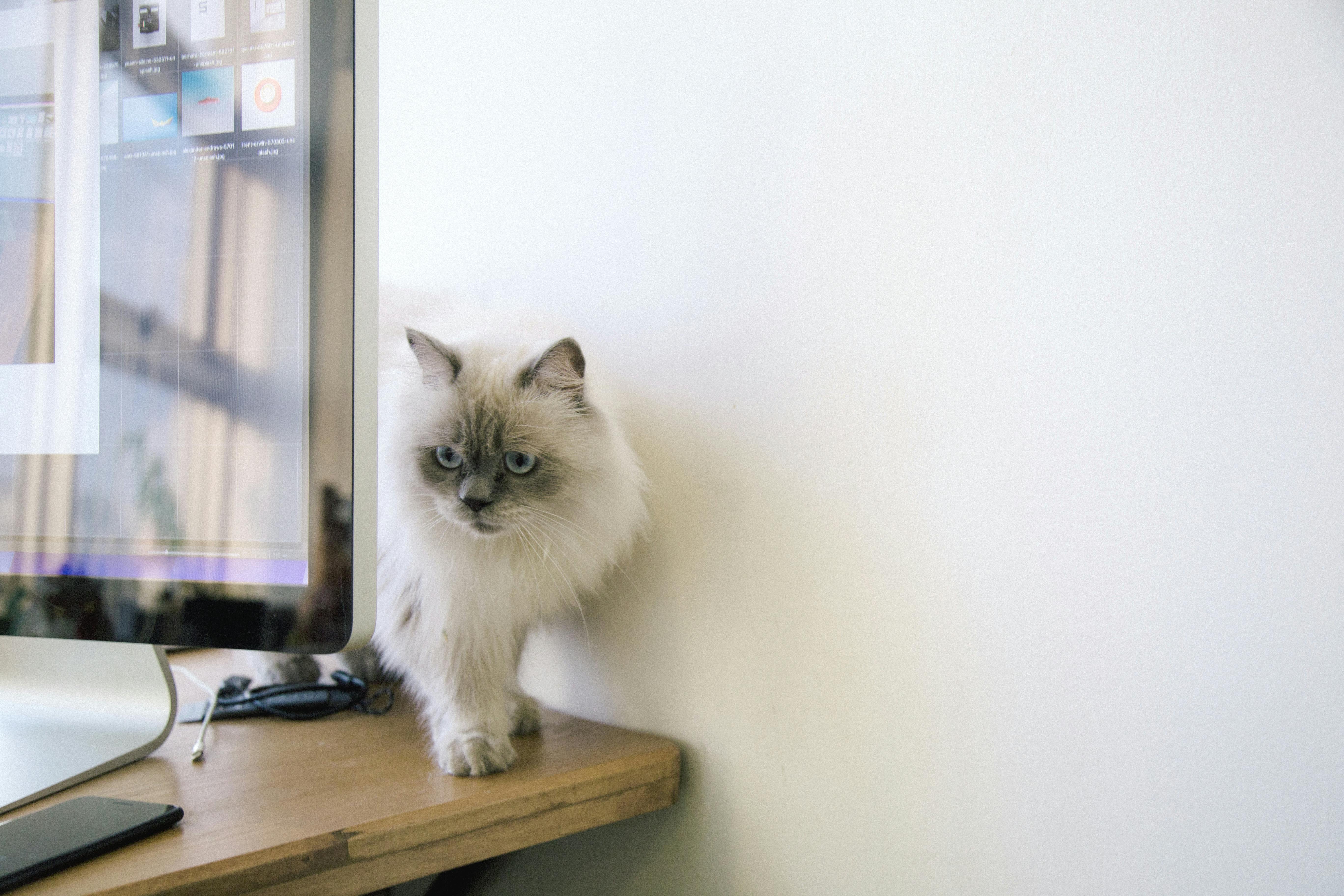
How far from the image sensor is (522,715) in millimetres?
923

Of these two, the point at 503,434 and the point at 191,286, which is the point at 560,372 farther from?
the point at 191,286

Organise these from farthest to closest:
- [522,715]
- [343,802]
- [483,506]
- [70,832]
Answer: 1. [522,715]
2. [483,506]
3. [343,802]
4. [70,832]

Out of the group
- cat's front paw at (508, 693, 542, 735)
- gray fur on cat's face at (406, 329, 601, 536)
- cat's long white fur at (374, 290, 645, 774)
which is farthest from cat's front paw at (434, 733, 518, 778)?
gray fur on cat's face at (406, 329, 601, 536)

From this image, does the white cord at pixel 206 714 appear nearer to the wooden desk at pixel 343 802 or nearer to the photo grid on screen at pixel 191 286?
the wooden desk at pixel 343 802

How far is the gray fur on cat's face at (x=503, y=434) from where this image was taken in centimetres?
82

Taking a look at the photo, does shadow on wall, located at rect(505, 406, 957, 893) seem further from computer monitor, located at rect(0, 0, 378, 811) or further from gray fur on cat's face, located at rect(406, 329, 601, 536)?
computer monitor, located at rect(0, 0, 378, 811)

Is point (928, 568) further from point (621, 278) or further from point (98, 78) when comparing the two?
point (98, 78)

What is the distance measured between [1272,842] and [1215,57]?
0.52 m

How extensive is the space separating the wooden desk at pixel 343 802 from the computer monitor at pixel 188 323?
143 mm

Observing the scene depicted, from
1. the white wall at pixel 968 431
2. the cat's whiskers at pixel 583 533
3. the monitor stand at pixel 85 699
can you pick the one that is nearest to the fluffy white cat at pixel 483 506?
the cat's whiskers at pixel 583 533

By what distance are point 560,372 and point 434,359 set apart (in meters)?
0.13

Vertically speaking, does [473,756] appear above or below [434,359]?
below

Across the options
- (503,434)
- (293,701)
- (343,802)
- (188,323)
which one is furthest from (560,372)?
(293,701)

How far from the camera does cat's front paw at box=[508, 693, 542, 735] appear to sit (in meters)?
0.92
